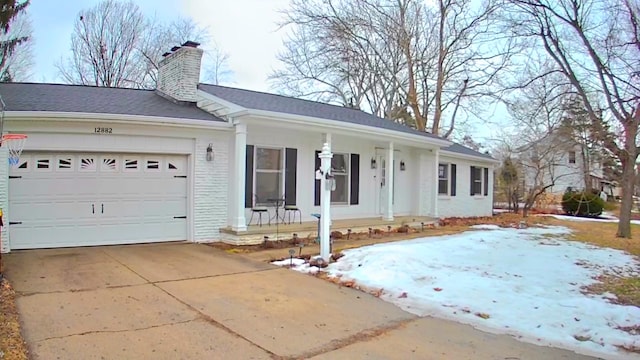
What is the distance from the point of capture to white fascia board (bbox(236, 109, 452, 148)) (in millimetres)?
9957

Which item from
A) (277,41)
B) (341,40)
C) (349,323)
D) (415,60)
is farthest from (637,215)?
(349,323)

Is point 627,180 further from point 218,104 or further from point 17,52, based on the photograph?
point 17,52

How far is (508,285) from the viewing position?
662cm

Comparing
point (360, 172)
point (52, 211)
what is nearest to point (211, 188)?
point (52, 211)

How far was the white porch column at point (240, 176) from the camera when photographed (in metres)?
9.98

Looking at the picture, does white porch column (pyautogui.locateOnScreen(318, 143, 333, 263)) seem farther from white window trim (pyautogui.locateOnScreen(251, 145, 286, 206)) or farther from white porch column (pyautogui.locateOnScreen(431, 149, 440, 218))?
white porch column (pyautogui.locateOnScreen(431, 149, 440, 218))

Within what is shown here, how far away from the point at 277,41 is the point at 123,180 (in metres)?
19.9

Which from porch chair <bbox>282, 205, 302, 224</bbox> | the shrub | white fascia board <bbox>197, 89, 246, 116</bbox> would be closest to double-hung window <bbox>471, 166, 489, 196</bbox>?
the shrub

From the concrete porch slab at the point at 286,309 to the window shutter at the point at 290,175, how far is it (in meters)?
4.64

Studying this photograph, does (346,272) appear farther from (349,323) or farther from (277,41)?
(277,41)

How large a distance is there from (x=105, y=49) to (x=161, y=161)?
2171 centimetres

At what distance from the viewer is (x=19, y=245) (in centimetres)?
870

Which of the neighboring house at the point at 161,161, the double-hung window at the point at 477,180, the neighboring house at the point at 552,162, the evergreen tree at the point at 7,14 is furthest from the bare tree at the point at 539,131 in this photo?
the evergreen tree at the point at 7,14

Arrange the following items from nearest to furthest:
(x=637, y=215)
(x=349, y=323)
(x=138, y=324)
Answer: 1. (x=138, y=324)
2. (x=349, y=323)
3. (x=637, y=215)
